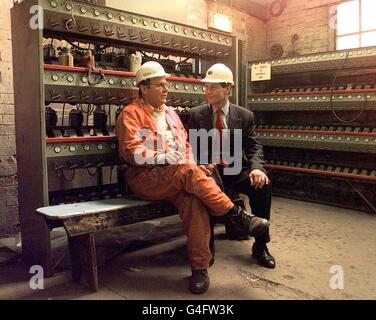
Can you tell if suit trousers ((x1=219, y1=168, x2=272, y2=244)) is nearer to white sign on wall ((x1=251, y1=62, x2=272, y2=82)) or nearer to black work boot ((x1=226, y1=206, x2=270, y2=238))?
black work boot ((x1=226, y1=206, x2=270, y2=238))

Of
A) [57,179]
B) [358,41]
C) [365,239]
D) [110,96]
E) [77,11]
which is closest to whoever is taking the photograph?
[77,11]

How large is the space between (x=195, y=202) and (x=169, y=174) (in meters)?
0.25

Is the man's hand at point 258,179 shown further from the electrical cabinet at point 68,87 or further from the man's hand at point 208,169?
the electrical cabinet at point 68,87

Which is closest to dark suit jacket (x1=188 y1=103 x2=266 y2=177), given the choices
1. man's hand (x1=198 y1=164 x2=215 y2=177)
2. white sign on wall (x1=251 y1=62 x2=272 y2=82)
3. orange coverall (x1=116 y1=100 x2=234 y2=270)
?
man's hand (x1=198 y1=164 x2=215 y2=177)

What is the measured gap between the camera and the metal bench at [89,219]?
217 cm

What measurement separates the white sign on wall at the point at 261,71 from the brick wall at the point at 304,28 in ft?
4.13

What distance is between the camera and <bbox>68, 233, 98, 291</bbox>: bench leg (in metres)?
2.30

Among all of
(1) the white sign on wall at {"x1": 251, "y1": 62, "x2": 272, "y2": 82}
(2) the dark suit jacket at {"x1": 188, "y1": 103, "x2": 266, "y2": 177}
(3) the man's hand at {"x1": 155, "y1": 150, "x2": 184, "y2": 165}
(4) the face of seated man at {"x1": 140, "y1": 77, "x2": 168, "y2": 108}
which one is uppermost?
(1) the white sign on wall at {"x1": 251, "y1": 62, "x2": 272, "y2": 82}

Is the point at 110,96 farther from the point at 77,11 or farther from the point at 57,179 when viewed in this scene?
the point at 57,179

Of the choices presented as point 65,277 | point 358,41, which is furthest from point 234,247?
point 358,41

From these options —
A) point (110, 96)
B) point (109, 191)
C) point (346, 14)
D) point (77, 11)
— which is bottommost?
point (109, 191)

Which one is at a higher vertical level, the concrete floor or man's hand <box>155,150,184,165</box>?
man's hand <box>155,150,184,165</box>

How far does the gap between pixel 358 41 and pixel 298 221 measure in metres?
3.23
